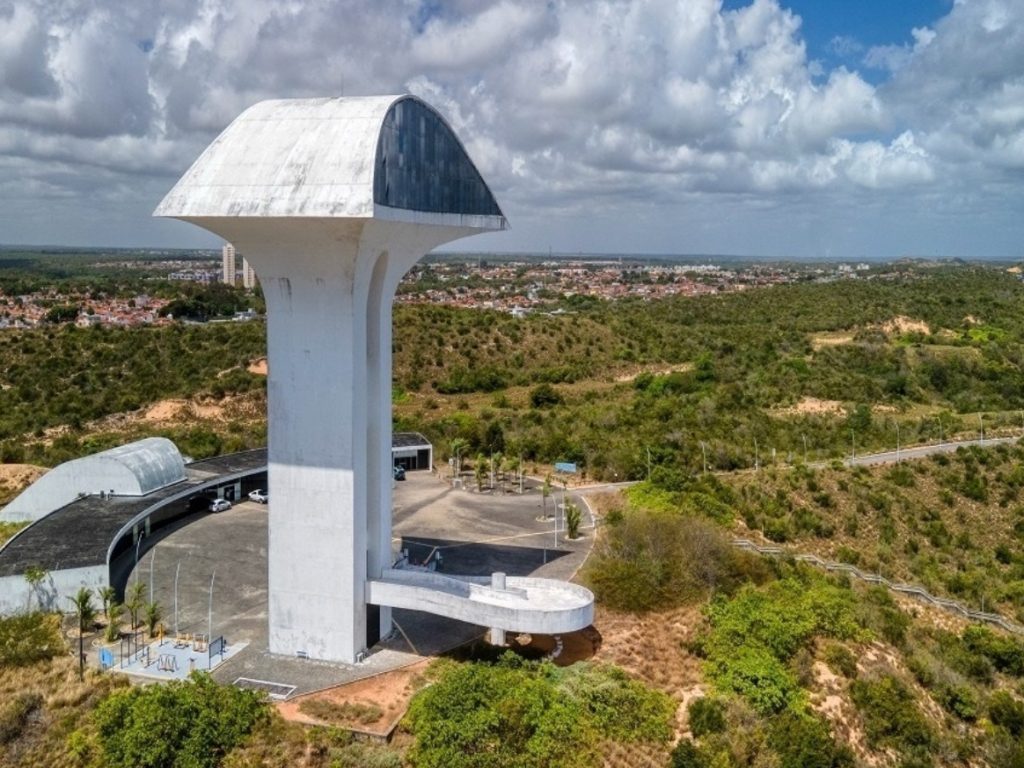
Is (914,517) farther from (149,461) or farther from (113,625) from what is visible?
(113,625)

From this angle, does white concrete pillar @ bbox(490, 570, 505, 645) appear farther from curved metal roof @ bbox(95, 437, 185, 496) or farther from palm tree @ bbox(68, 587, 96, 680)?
curved metal roof @ bbox(95, 437, 185, 496)

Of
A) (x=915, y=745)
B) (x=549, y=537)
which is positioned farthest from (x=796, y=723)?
(x=549, y=537)

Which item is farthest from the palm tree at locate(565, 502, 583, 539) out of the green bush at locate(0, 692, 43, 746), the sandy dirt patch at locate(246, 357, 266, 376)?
the sandy dirt patch at locate(246, 357, 266, 376)

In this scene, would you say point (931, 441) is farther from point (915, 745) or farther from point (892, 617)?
point (915, 745)

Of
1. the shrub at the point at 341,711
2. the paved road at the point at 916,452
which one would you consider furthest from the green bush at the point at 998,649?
the shrub at the point at 341,711

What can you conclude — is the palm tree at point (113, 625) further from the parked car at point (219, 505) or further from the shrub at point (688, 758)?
the shrub at point (688, 758)
